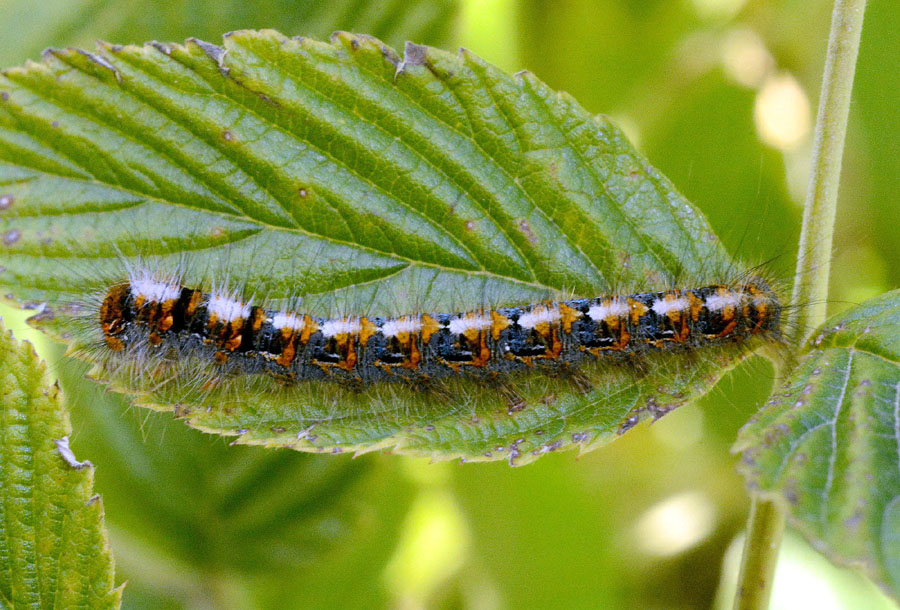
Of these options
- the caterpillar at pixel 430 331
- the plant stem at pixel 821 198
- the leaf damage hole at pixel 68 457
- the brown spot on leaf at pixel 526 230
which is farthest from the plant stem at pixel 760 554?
the leaf damage hole at pixel 68 457

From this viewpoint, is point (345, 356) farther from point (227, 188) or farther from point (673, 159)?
point (673, 159)

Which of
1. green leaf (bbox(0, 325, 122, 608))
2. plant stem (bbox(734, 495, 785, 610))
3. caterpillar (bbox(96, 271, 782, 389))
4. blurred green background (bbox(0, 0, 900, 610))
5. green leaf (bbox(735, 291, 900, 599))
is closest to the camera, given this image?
green leaf (bbox(735, 291, 900, 599))

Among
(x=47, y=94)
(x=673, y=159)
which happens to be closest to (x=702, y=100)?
(x=673, y=159)

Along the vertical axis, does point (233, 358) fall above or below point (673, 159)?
below

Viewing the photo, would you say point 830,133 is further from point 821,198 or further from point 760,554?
point 760,554

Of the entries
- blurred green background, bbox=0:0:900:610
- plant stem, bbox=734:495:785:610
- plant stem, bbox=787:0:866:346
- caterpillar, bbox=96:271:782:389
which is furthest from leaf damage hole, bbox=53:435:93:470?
plant stem, bbox=787:0:866:346

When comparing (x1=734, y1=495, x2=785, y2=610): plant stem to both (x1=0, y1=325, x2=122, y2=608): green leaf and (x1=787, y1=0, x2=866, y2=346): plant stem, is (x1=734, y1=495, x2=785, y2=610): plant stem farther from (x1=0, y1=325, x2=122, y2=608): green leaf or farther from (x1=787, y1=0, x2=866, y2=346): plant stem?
(x1=0, y1=325, x2=122, y2=608): green leaf

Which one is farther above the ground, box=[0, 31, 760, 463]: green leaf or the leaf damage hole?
box=[0, 31, 760, 463]: green leaf
